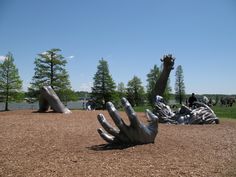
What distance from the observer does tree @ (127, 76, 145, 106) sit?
64250 mm

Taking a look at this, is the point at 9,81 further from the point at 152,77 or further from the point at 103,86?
the point at 152,77

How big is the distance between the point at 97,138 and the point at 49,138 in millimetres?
1538

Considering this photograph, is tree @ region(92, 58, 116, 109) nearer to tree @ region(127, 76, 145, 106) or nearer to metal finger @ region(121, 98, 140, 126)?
tree @ region(127, 76, 145, 106)

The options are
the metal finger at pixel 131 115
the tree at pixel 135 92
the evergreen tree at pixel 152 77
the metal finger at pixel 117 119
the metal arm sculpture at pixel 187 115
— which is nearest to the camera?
the metal finger at pixel 131 115

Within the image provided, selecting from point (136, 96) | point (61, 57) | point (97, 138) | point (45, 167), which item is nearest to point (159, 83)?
point (97, 138)

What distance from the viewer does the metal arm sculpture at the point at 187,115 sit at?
49.1 feet

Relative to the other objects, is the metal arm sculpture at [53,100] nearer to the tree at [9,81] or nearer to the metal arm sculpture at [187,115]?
the metal arm sculpture at [187,115]

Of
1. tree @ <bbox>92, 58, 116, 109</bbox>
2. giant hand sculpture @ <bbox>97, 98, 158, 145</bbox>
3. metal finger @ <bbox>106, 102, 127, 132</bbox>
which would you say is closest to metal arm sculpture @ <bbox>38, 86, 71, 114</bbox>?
giant hand sculpture @ <bbox>97, 98, 158, 145</bbox>

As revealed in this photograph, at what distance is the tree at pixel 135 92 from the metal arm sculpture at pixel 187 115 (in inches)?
1887

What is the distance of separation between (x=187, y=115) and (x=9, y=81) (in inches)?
1235

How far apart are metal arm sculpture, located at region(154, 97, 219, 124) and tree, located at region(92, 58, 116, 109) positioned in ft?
116

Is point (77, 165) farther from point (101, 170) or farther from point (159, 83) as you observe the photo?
point (159, 83)

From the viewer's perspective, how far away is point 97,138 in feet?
32.9

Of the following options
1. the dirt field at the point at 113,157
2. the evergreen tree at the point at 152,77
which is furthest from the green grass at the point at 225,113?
the evergreen tree at the point at 152,77
